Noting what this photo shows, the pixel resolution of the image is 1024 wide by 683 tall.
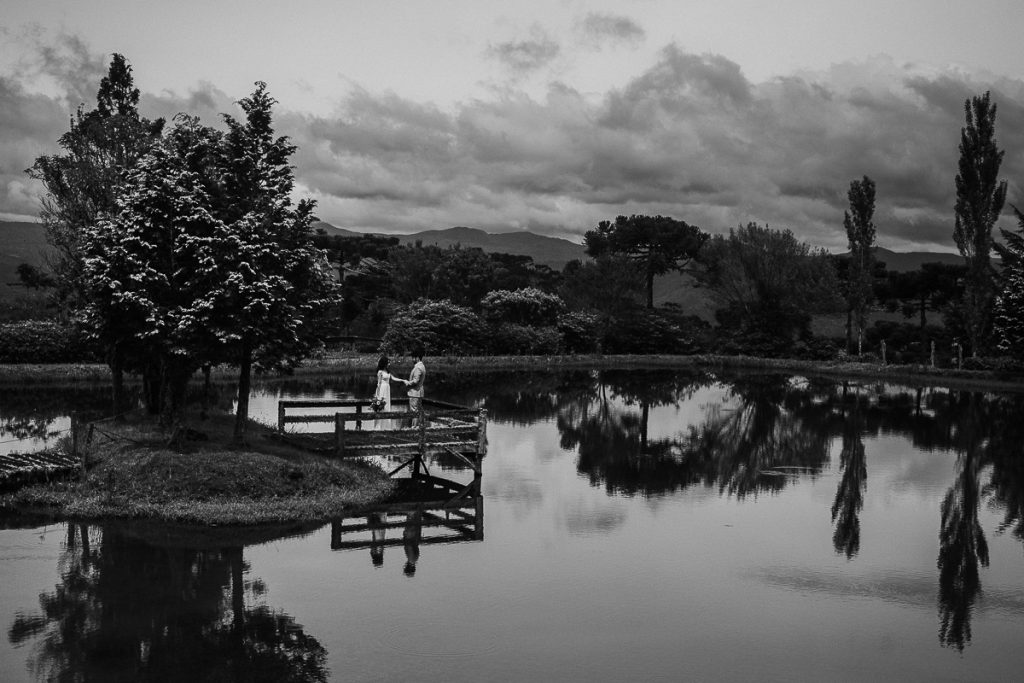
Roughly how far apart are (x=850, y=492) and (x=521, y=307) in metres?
51.6

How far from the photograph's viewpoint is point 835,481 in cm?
2761

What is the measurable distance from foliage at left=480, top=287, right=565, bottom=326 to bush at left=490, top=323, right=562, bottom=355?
4.74ft

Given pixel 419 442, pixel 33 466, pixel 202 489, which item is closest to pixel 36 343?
pixel 33 466

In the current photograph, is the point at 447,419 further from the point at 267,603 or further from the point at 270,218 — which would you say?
the point at 267,603

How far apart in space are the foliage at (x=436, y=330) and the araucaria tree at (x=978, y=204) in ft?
113

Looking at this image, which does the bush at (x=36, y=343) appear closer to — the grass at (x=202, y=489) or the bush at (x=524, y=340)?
the bush at (x=524, y=340)

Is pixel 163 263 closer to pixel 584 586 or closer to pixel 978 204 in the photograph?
pixel 584 586

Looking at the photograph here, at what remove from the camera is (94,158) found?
130 ft

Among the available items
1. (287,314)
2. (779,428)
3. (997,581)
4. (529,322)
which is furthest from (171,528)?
(529,322)

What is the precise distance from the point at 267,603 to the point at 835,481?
18.3 metres

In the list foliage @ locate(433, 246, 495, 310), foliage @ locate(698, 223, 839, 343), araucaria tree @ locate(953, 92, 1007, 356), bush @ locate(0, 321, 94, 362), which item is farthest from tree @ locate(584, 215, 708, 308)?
bush @ locate(0, 321, 94, 362)

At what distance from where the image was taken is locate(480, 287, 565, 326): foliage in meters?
75.8

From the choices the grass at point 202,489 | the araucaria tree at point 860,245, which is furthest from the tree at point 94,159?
the araucaria tree at point 860,245

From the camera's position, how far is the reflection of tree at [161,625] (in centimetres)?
1252
